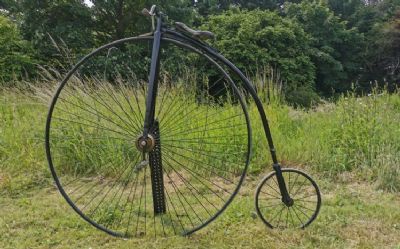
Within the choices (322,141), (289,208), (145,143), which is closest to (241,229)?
(289,208)

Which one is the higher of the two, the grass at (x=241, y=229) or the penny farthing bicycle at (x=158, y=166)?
the penny farthing bicycle at (x=158, y=166)

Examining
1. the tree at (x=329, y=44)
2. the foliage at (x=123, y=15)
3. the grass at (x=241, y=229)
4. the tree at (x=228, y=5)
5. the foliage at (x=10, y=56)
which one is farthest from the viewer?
the tree at (x=228, y=5)

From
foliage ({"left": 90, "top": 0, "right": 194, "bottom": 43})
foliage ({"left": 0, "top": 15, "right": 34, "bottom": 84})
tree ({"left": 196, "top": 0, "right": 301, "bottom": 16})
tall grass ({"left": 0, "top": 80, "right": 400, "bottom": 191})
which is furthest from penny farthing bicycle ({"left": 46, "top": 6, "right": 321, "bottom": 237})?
tree ({"left": 196, "top": 0, "right": 301, "bottom": 16})

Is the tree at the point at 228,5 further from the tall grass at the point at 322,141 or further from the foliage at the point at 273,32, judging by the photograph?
the tall grass at the point at 322,141

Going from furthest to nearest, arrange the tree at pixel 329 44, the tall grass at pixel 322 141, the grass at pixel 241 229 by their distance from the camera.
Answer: the tree at pixel 329 44, the tall grass at pixel 322 141, the grass at pixel 241 229

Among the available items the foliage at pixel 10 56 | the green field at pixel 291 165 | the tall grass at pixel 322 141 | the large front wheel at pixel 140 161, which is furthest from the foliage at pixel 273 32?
the large front wheel at pixel 140 161

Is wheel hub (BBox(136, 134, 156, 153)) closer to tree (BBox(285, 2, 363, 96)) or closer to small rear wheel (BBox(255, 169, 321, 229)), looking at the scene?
small rear wheel (BBox(255, 169, 321, 229))

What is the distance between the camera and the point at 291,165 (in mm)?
3662

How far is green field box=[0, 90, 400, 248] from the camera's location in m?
2.37

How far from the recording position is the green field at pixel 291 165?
237 centimetres

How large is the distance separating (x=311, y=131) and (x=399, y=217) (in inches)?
61.0

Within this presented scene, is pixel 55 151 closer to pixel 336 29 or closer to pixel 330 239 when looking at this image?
pixel 330 239

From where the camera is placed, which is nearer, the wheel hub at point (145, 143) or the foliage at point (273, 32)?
the wheel hub at point (145, 143)

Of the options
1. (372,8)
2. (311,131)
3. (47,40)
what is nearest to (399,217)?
(311,131)
